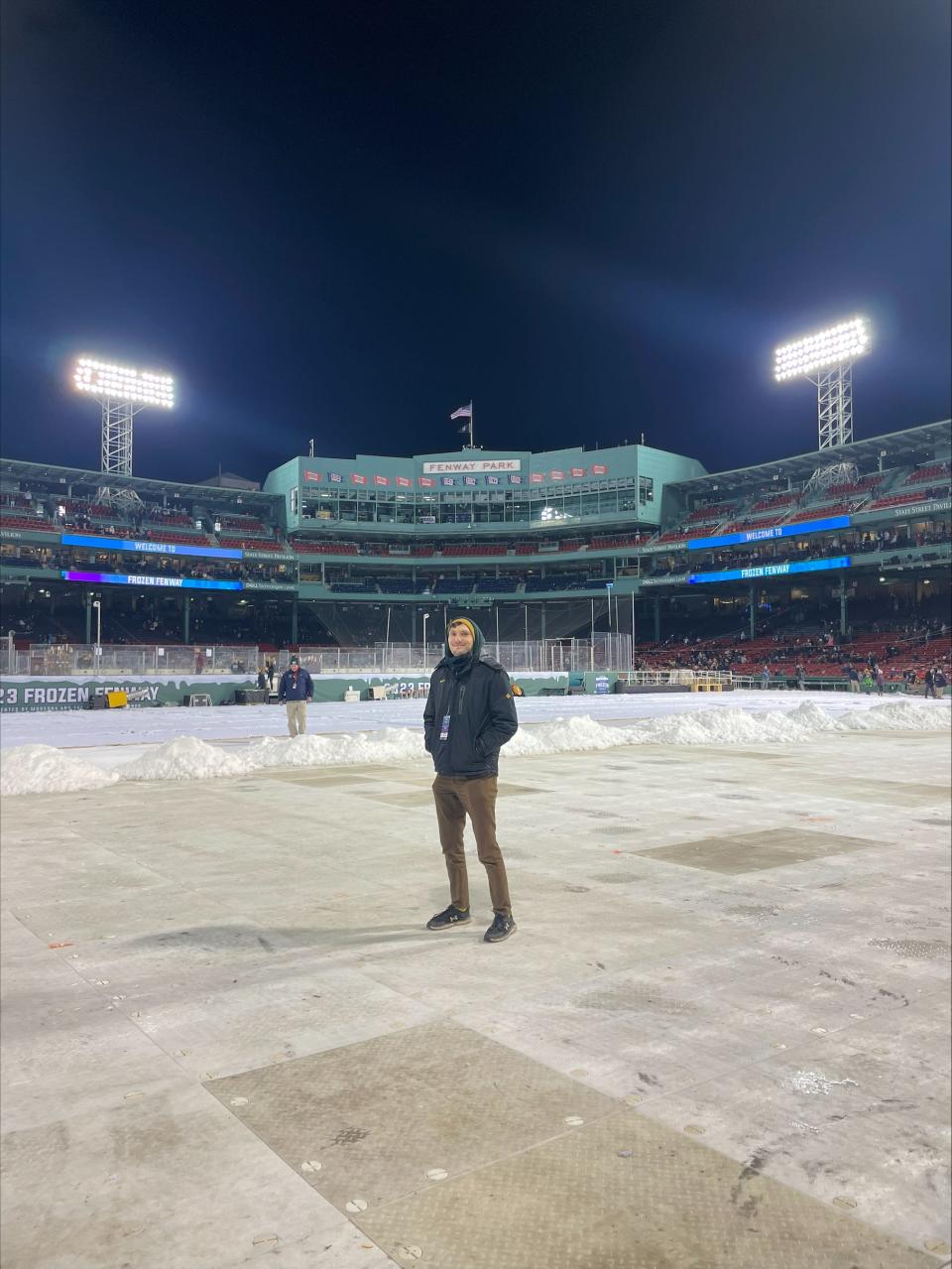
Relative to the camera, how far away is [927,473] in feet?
190

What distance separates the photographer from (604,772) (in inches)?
535

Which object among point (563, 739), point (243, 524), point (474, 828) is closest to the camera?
point (474, 828)

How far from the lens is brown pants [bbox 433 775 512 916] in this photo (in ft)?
17.1

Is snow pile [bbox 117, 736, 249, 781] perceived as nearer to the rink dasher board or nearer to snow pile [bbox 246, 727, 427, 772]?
snow pile [bbox 246, 727, 427, 772]

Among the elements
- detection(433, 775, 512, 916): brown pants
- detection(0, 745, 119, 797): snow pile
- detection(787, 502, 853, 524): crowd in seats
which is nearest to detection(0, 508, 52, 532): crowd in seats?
detection(0, 745, 119, 797): snow pile

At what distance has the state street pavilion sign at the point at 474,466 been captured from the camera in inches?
3063

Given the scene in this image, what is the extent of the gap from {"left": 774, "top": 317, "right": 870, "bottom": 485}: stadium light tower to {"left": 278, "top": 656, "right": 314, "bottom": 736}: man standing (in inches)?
2115

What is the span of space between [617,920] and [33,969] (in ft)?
11.4

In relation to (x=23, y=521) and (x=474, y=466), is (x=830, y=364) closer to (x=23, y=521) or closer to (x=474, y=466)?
(x=474, y=466)

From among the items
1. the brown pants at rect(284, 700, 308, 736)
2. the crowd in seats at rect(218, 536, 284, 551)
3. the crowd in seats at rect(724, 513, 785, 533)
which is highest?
the crowd in seats at rect(724, 513, 785, 533)

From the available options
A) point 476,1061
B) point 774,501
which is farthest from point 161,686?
point 774,501

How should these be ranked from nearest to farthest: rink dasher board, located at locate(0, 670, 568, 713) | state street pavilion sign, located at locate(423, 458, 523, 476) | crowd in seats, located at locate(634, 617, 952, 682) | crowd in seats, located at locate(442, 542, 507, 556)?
rink dasher board, located at locate(0, 670, 568, 713) → crowd in seats, located at locate(634, 617, 952, 682) → crowd in seats, located at locate(442, 542, 507, 556) → state street pavilion sign, located at locate(423, 458, 523, 476)

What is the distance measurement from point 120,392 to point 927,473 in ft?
195

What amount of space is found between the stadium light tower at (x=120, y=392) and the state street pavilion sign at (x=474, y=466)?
23123 millimetres
